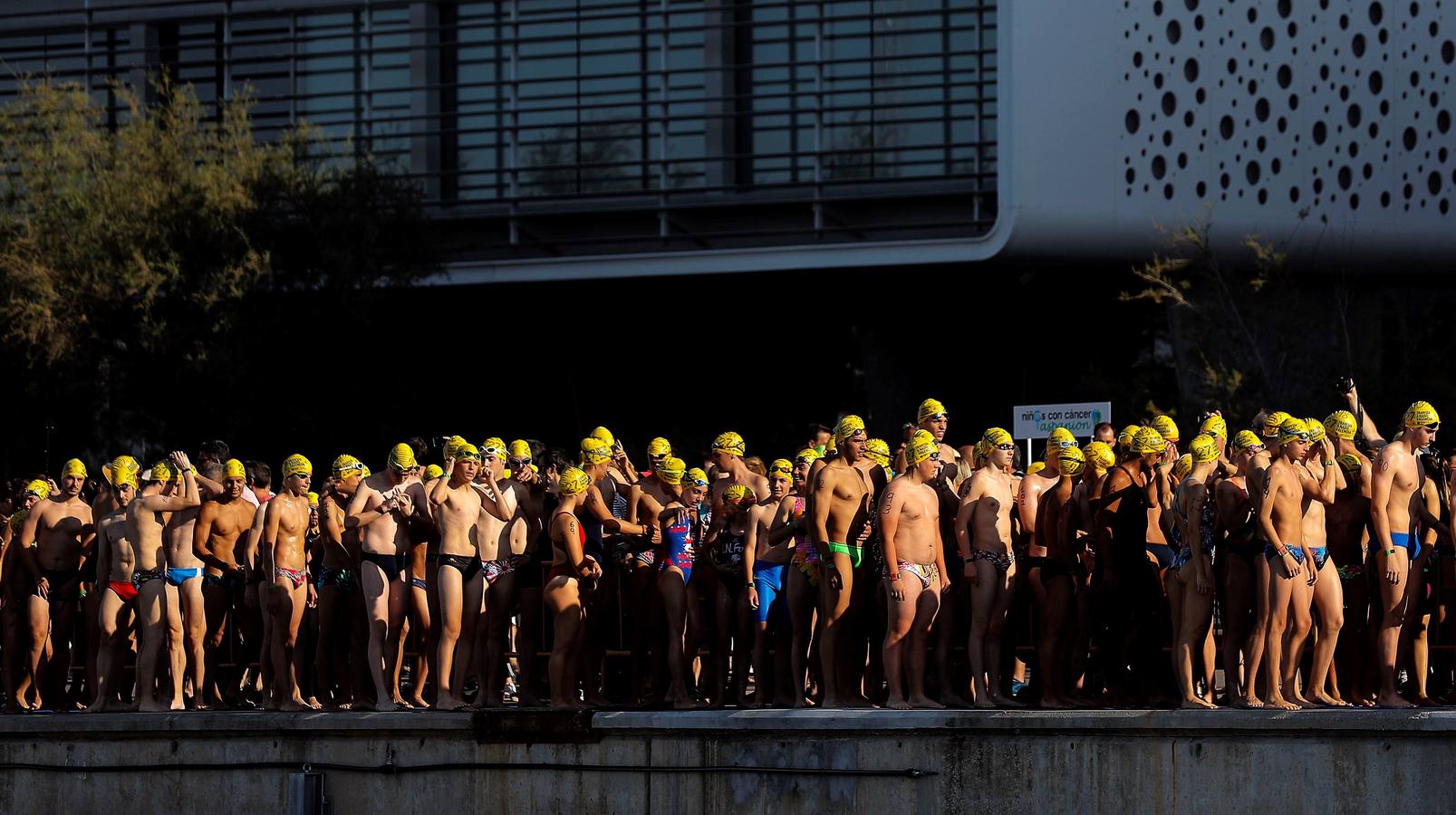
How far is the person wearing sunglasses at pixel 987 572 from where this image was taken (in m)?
13.9

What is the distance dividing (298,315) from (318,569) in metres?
12.5

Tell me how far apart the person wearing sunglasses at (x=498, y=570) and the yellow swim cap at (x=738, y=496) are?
1.46 metres

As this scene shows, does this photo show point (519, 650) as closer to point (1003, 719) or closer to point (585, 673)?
point (585, 673)

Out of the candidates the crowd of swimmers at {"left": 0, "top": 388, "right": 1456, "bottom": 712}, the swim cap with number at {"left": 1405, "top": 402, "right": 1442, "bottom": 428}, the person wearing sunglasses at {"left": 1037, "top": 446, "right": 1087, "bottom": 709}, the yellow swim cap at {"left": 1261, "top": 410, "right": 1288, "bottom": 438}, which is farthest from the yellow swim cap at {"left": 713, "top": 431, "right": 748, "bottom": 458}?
the swim cap with number at {"left": 1405, "top": 402, "right": 1442, "bottom": 428}

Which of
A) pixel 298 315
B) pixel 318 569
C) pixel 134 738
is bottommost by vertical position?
pixel 134 738

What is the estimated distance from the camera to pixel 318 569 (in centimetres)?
1598

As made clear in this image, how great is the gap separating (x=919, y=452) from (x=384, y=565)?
158 inches

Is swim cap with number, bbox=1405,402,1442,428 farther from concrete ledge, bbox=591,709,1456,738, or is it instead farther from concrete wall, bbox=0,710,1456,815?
concrete wall, bbox=0,710,1456,815

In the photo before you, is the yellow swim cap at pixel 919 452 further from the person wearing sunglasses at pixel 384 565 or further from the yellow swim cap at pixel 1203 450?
the person wearing sunglasses at pixel 384 565

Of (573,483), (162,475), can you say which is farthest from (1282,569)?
(162,475)

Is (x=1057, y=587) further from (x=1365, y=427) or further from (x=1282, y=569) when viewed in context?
(x=1365, y=427)

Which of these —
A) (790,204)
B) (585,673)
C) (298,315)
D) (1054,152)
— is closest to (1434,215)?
(1054,152)

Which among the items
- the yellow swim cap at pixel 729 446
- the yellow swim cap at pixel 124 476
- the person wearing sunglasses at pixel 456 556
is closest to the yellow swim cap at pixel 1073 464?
the yellow swim cap at pixel 729 446

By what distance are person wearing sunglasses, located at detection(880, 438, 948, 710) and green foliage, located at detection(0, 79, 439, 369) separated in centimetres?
1499
